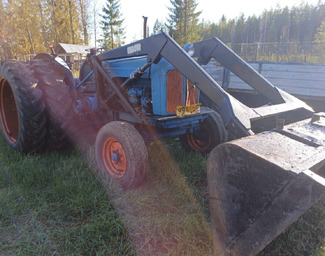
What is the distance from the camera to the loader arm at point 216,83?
71.7 inches

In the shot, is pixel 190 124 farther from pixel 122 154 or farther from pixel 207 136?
pixel 122 154

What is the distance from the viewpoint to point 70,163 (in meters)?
3.03

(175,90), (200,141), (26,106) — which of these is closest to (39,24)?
(26,106)

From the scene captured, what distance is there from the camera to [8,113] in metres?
3.88

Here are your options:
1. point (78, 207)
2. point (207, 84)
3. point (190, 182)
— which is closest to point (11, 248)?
point (78, 207)

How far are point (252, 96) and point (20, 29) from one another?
25.6m

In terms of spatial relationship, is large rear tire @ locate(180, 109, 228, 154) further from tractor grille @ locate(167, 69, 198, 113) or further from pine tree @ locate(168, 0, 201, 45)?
pine tree @ locate(168, 0, 201, 45)

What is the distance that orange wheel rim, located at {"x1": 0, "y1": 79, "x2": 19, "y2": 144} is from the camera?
12.4ft

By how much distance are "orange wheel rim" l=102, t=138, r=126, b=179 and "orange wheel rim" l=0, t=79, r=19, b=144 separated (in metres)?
1.88

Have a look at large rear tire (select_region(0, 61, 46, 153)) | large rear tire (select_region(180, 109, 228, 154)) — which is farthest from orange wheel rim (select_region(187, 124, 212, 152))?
large rear tire (select_region(0, 61, 46, 153))

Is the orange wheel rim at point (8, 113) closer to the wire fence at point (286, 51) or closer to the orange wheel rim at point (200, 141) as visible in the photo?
the orange wheel rim at point (200, 141)

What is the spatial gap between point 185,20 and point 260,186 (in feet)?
118

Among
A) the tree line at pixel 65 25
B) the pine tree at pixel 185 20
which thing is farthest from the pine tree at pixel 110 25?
the pine tree at pixel 185 20

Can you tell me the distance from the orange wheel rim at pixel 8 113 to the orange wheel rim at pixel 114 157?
1.88 meters
